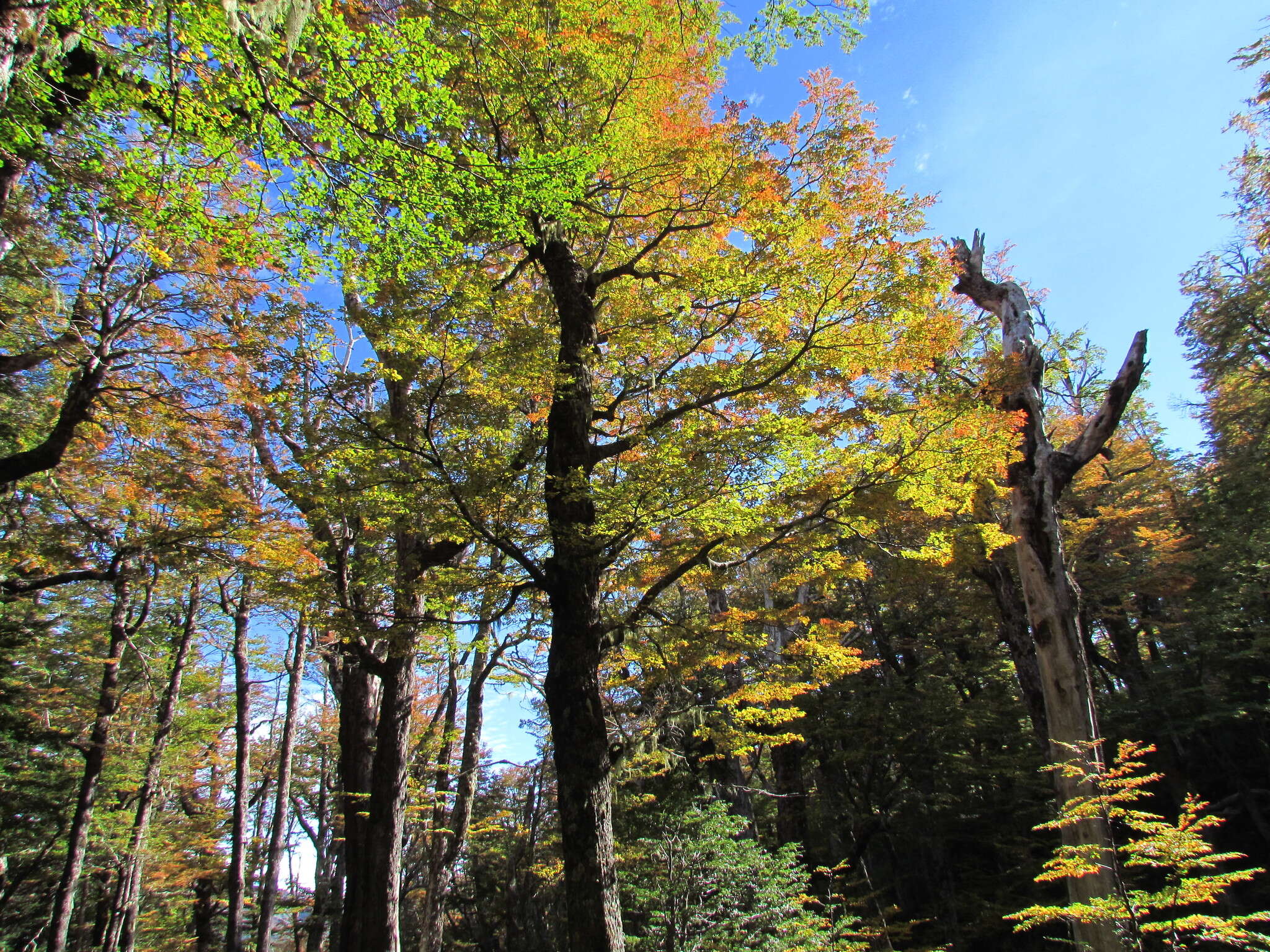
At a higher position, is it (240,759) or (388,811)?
(240,759)

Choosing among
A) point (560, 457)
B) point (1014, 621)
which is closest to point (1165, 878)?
point (560, 457)

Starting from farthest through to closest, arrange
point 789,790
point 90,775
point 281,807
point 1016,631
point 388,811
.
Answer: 1. point 789,790
2. point 281,807
3. point 1016,631
4. point 90,775
5. point 388,811

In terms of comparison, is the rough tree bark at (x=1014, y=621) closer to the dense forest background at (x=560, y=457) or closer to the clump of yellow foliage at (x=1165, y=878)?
the dense forest background at (x=560, y=457)

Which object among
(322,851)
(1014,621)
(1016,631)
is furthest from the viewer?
(322,851)

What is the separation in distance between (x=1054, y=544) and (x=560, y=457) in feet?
20.0

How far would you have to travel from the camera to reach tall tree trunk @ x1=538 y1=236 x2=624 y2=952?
13.1ft

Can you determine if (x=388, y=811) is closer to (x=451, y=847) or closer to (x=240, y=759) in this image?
(x=451, y=847)

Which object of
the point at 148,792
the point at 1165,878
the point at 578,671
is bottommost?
the point at 1165,878

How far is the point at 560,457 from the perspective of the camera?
523cm

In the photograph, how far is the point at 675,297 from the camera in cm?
524

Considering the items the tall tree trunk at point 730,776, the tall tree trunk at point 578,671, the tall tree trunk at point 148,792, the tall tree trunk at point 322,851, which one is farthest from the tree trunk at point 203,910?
the tall tree trunk at point 578,671

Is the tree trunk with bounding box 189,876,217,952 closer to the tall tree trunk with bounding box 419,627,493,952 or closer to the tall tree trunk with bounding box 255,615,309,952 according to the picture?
the tall tree trunk with bounding box 255,615,309,952

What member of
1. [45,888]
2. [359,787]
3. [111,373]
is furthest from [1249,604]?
[45,888]

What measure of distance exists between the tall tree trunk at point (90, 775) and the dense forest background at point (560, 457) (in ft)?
0.24
